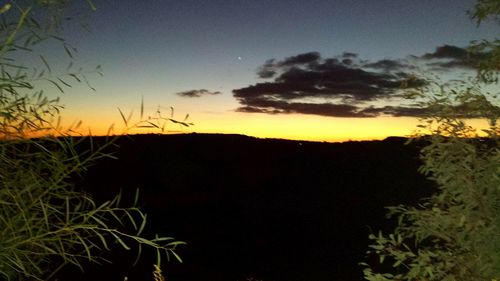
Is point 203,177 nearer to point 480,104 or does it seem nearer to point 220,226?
point 220,226

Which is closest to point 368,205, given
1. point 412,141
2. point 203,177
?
point 203,177

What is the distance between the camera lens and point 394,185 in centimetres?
2750

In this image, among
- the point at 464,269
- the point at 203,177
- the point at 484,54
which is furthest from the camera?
the point at 203,177

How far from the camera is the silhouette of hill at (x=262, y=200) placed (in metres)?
28.1

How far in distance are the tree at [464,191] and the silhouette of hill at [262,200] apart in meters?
20.1

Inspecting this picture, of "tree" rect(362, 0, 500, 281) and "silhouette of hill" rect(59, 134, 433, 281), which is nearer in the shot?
"tree" rect(362, 0, 500, 281)

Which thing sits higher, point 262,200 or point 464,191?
point 464,191

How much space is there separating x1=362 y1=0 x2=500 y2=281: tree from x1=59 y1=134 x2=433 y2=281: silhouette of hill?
20.1 metres

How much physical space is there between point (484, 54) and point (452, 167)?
1.18 metres

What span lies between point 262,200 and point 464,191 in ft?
100

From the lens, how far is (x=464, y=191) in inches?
206

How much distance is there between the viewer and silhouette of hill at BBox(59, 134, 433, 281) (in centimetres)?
2811

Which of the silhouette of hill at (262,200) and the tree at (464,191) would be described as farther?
the silhouette of hill at (262,200)

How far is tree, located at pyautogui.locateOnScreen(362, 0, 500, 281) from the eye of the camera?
5121mm
